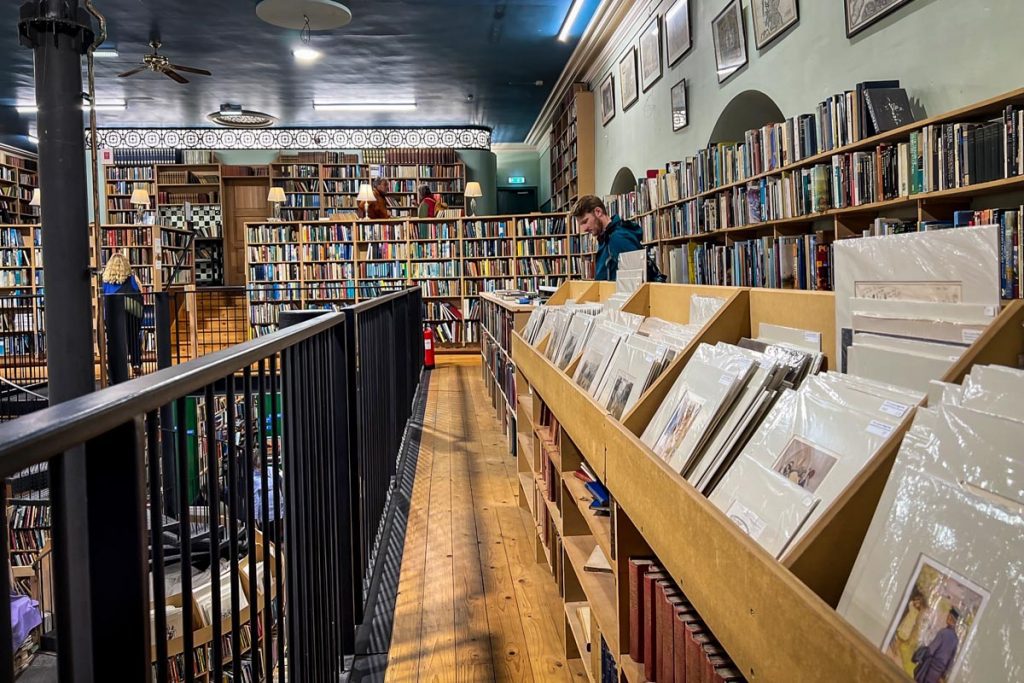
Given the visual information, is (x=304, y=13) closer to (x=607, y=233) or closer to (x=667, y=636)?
(x=607, y=233)

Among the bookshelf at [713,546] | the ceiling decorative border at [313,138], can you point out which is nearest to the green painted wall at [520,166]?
the ceiling decorative border at [313,138]

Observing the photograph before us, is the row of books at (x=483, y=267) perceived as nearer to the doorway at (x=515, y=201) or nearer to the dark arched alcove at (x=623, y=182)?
the dark arched alcove at (x=623, y=182)

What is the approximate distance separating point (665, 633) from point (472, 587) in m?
1.57

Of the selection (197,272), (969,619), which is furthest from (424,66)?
(969,619)

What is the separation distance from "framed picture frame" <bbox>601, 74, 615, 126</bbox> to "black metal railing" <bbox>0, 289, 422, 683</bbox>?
19.0 feet

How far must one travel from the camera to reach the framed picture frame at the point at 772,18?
4.07 metres

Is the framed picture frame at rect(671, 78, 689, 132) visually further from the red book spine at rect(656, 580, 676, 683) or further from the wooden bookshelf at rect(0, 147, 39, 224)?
the wooden bookshelf at rect(0, 147, 39, 224)

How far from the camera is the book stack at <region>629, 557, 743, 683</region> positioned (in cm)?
93

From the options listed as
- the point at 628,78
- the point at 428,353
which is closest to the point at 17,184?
the point at 428,353

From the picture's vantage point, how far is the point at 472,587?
8.36ft

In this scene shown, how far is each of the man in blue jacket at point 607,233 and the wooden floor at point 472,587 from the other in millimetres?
1290

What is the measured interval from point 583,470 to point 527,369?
76 cm

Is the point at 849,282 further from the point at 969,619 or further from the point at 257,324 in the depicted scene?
the point at 257,324

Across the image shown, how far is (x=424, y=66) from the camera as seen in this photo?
8.84 metres
